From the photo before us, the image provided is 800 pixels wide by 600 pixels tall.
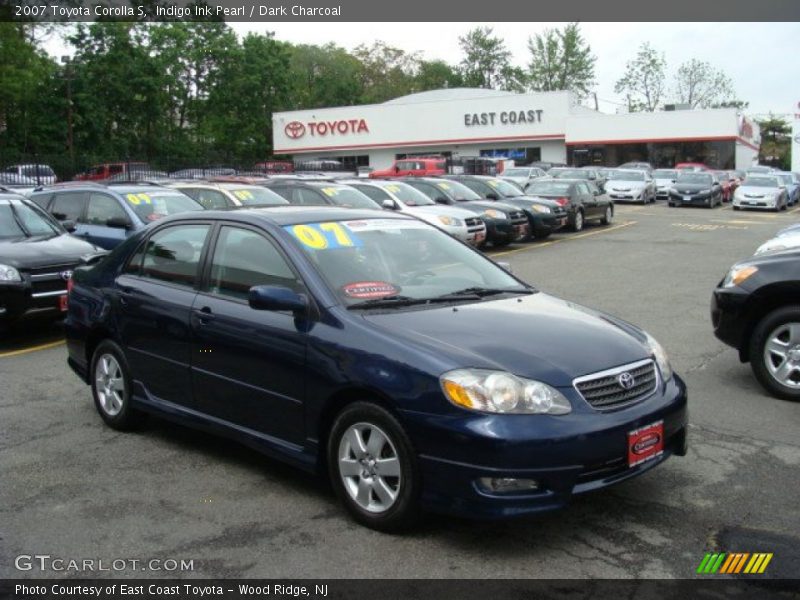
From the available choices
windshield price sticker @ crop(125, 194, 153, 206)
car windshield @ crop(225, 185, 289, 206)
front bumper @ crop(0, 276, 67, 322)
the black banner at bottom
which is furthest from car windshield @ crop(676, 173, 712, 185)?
the black banner at bottom

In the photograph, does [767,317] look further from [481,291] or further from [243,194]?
[243,194]

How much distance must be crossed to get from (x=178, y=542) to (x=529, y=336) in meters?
2.08

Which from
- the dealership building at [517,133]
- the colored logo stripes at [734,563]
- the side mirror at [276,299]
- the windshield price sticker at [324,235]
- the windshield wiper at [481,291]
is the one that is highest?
the dealership building at [517,133]

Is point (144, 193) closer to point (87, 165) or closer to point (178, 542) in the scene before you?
point (178, 542)

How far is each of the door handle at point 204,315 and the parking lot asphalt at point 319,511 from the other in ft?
3.12

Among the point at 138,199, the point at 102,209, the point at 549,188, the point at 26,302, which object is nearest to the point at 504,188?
the point at 549,188

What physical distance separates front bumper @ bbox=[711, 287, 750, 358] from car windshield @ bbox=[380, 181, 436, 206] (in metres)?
11.7

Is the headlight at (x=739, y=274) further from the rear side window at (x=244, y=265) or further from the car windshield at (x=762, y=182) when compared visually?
the car windshield at (x=762, y=182)

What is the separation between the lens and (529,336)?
14.7 ft

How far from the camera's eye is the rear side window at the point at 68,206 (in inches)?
509

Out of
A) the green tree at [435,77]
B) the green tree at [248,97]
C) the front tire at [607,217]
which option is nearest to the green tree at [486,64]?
the green tree at [435,77]

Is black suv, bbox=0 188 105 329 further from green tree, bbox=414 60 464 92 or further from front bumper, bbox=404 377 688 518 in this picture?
green tree, bbox=414 60 464 92

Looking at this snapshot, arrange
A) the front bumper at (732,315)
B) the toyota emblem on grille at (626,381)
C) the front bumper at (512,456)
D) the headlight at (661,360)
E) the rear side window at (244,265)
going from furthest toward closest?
the front bumper at (732,315)
the rear side window at (244,265)
the headlight at (661,360)
the toyota emblem on grille at (626,381)
the front bumper at (512,456)

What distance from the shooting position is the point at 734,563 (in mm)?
3967
